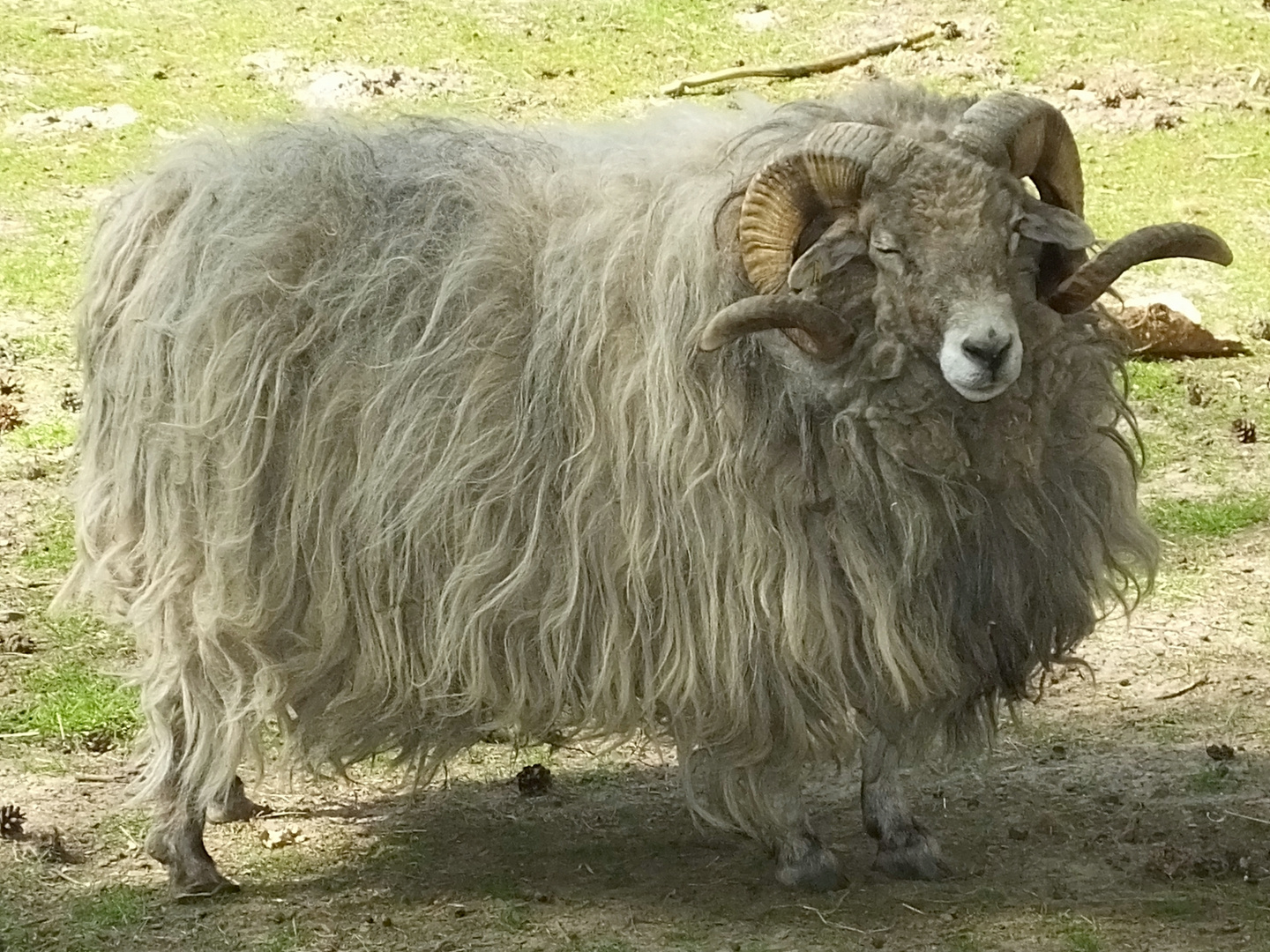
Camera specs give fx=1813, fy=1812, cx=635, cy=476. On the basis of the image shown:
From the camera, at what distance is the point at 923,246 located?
403cm

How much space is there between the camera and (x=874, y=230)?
4098 millimetres

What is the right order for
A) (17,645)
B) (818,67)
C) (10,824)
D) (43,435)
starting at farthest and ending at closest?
(818,67)
(43,435)
(17,645)
(10,824)

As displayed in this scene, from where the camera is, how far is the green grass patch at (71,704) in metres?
5.96

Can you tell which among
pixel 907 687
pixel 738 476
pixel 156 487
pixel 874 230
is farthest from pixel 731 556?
pixel 156 487

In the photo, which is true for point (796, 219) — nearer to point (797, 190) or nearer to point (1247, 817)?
point (797, 190)

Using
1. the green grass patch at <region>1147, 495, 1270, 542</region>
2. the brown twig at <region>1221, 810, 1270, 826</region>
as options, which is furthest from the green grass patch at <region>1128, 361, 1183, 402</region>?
the brown twig at <region>1221, 810, 1270, 826</region>

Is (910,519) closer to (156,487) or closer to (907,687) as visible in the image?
(907,687)

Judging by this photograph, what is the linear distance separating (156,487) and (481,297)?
3.33ft

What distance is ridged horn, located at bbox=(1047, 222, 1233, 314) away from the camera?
13.7ft

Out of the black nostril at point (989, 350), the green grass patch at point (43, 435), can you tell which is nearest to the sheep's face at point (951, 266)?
the black nostril at point (989, 350)

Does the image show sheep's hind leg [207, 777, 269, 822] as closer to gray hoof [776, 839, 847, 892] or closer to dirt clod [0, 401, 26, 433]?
gray hoof [776, 839, 847, 892]

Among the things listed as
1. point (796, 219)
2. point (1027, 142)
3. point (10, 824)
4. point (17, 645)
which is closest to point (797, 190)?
point (796, 219)

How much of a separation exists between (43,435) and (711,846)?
4411 mm

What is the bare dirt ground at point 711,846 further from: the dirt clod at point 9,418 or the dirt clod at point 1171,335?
the dirt clod at point 1171,335
